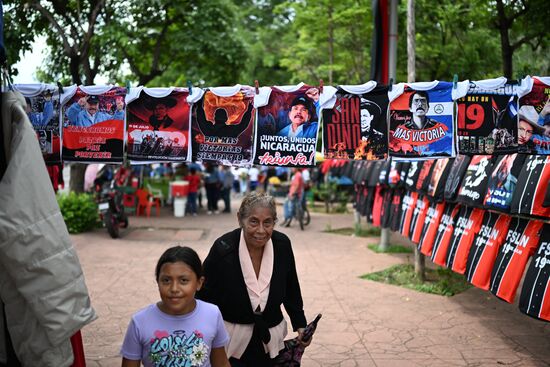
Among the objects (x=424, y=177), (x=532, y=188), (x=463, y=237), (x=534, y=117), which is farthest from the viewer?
(x=424, y=177)

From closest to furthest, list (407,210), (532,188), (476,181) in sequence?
(532,188)
(476,181)
(407,210)

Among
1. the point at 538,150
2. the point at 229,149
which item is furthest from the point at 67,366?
the point at 538,150

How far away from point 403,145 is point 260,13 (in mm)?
31339

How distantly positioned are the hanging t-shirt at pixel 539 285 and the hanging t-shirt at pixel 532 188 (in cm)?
21

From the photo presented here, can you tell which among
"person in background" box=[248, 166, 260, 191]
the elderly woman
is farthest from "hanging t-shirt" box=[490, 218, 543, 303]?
"person in background" box=[248, 166, 260, 191]

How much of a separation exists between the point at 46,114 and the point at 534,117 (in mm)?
4078

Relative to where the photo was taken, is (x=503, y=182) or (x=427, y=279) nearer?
(x=503, y=182)

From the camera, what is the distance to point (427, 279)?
29.1 ft

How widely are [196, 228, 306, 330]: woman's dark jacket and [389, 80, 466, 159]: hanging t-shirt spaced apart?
6.00 ft

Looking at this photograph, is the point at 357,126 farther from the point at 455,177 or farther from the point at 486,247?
the point at 455,177

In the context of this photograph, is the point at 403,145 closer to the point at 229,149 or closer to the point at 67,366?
the point at 229,149

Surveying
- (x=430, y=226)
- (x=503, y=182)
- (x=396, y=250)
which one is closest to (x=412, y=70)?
(x=430, y=226)

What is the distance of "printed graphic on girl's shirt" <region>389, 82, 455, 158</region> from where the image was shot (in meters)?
4.62

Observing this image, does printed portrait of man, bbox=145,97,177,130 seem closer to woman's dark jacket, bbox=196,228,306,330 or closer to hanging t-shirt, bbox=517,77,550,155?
woman's dark jacket, bbox=196,228,306,330
